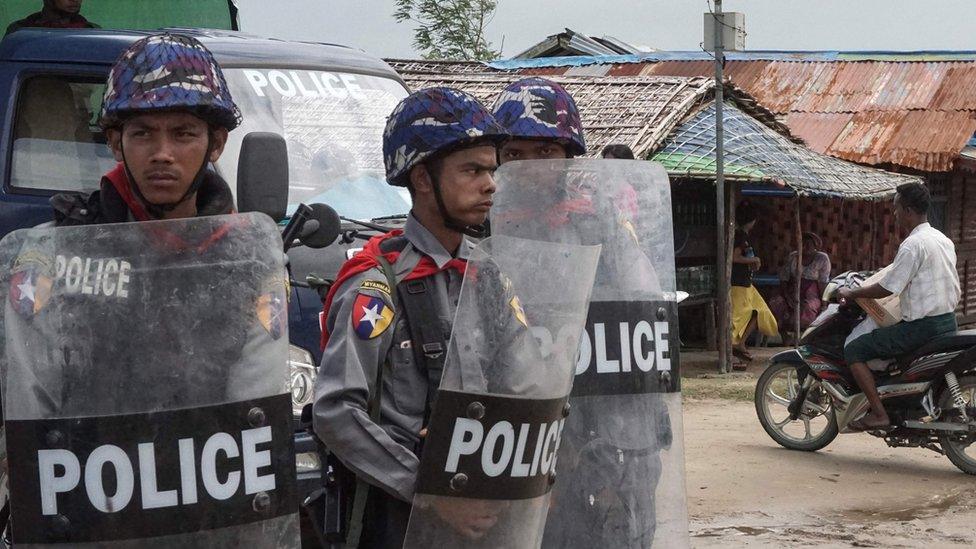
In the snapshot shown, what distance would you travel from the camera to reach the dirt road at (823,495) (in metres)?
6.71

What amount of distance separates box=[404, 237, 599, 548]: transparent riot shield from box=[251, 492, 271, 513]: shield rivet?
1.15 feet

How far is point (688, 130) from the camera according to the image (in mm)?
14766

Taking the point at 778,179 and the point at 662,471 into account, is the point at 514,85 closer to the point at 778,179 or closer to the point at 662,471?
the point at 662,471

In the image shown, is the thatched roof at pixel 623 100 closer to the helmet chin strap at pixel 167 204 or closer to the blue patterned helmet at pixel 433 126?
the blue patterned helmet at pixel 433 126

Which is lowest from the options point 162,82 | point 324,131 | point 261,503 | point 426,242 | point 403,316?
point 261,503

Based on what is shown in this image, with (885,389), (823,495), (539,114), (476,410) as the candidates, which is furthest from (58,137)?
(885,389)

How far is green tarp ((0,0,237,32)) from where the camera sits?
7.05m

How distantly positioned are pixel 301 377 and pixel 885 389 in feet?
15.8

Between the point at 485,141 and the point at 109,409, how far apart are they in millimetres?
1020

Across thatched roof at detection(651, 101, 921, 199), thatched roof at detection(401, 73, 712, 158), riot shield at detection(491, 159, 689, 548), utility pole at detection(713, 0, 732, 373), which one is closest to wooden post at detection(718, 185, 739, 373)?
utility pole at detection(713, 0, 732, 373)

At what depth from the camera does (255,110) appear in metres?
5.40

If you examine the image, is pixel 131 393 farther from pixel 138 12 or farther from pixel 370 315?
pixel 138 12

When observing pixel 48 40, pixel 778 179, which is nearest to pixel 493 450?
pixel 48 40

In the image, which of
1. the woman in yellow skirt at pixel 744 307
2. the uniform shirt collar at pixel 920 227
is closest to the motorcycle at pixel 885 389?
the uniform shirt collar at pixel 920 227
